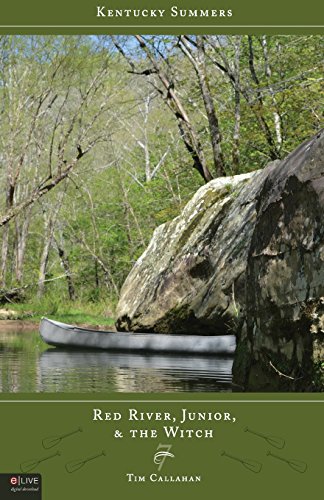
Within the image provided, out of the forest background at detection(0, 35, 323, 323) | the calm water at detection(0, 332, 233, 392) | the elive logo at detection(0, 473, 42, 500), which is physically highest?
the forest background at detection(0, 35, 323, 323)

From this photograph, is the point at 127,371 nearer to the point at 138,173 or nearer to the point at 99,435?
the point at 99,435

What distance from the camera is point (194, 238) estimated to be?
40.0 feet

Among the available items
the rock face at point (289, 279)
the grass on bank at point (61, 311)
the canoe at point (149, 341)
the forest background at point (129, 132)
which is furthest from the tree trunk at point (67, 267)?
the rock face at point (289, 279)

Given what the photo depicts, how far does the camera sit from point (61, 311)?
19.6 m

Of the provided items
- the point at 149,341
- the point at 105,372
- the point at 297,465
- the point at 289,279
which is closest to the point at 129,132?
the point at 149,341

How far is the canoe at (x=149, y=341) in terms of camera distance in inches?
424

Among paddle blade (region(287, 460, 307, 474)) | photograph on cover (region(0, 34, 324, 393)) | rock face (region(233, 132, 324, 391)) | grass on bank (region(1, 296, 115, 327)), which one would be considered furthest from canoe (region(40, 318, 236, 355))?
paddle blade (region(287, 460, 307, 474))

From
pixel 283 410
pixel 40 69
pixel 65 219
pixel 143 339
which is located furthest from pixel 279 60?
pixel 283 410

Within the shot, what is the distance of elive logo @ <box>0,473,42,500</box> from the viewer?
302 centimetres

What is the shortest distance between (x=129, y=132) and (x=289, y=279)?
2323cm

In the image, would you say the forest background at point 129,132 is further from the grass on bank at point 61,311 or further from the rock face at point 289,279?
the rock face at point 289,279

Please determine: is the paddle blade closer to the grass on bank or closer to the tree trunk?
the grass on bank

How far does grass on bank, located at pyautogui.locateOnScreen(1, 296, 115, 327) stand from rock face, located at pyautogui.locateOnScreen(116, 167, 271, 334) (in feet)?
18.2

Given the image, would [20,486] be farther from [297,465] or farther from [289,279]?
[289,279]
